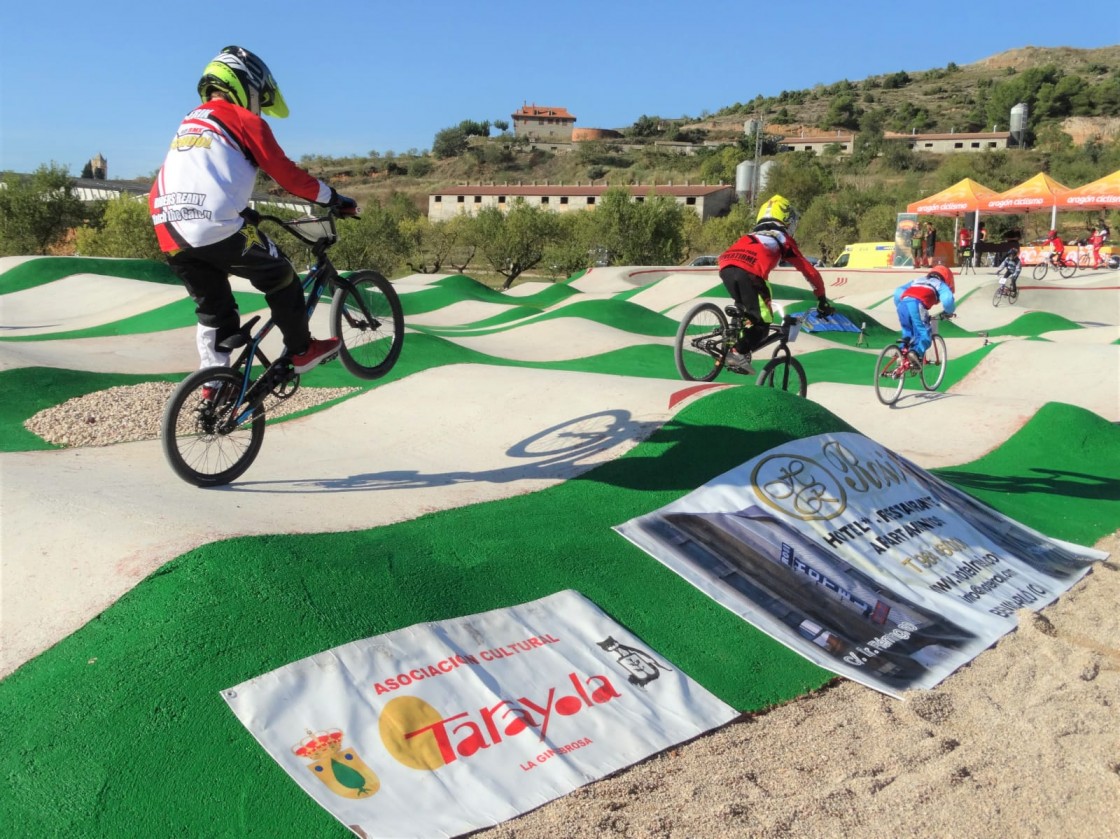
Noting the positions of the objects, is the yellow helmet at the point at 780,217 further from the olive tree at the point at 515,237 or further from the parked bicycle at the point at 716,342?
the olive tree at the point at 515,237

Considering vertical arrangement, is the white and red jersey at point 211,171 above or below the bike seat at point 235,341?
above

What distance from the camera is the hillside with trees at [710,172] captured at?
153 ft

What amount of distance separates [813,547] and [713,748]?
2294 mm

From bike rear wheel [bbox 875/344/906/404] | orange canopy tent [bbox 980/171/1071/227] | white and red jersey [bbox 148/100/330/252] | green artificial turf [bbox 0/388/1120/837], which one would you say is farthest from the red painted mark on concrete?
orange canopy tent [bbox 980/171/1071/227]

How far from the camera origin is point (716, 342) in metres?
9.12

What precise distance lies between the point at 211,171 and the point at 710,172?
106 meters

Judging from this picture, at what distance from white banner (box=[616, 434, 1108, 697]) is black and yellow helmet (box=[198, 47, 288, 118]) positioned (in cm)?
344

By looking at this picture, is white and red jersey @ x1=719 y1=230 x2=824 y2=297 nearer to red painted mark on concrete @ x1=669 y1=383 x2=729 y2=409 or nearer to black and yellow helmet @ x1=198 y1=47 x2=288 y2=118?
red painted mark on concrete @ x1=669 y1=383 x2=729 y2=409

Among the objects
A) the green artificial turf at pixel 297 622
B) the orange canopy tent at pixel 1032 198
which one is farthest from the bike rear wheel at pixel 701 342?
the orange canopy tent at pixel 1032 198

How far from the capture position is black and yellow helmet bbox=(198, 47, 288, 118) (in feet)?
17.1

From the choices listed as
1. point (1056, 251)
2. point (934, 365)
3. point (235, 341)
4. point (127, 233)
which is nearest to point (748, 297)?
point (235, 341)

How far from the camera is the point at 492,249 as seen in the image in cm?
4850

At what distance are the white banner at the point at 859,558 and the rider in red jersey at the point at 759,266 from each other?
1.96 meters

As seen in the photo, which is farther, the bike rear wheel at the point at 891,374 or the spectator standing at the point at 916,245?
the spectator standing at the point at 916,245
